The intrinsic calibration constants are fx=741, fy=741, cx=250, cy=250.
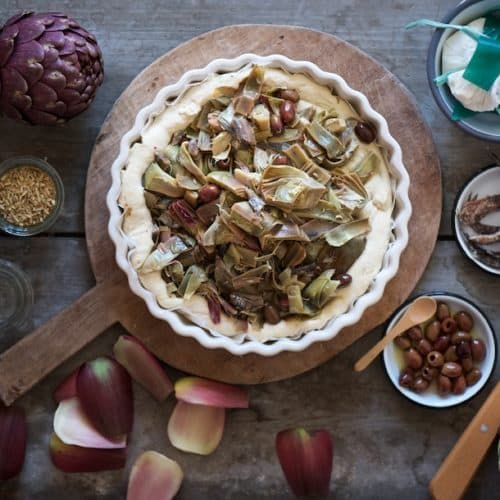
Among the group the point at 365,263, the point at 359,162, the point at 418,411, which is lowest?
the point at 418,411

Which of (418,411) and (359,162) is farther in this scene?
(418,411)

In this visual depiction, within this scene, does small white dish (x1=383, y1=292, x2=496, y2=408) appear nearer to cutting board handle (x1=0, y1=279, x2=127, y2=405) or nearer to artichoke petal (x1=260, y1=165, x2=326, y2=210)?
Result: artichoke petal (x1=260, y1=165, x2=326, y2=210)

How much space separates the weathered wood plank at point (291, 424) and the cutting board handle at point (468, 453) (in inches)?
1.8

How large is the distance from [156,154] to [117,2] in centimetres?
37

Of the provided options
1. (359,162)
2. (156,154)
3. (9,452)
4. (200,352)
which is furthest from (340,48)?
(9,452)

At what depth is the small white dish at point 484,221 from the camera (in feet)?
4.55

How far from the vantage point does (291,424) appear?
1404 mm

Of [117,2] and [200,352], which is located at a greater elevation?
[117,2]

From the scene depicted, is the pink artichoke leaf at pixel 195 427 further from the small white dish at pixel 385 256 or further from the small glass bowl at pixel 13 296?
the small glass bowl at pixel 13 296

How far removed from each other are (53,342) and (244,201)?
45cm

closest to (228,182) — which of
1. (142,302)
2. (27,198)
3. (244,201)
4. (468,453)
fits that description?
(244,201)

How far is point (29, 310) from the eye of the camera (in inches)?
54.9

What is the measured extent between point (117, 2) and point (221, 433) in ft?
2.76

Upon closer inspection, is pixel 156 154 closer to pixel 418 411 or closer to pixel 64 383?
pixel 64 383
